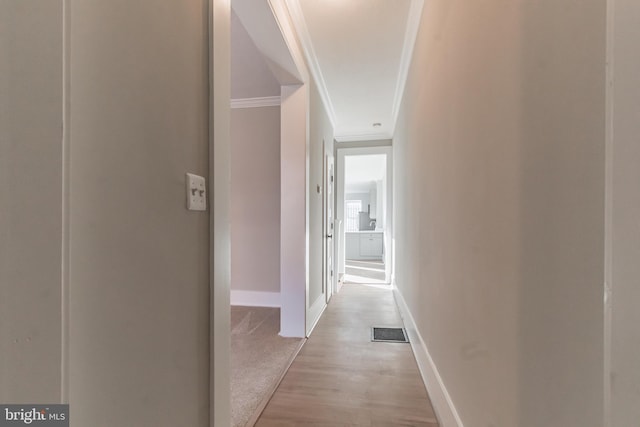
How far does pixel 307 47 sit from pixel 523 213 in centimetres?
232

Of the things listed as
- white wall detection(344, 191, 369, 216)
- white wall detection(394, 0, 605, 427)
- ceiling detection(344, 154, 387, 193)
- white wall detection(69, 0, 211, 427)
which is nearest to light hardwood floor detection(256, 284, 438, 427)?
white wall detection(394, 0, 605, 427)

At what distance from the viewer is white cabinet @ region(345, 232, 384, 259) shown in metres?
8.38

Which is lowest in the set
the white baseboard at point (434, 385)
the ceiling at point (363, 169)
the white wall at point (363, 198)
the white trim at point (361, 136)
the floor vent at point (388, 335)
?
the floor vent at point (388, 335)

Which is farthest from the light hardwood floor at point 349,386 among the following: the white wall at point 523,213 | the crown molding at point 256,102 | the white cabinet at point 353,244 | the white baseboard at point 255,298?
the white cabinet at point 353,244

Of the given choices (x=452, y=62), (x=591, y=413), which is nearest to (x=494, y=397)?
(x=591, y=413)

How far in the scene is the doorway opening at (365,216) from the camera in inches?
190

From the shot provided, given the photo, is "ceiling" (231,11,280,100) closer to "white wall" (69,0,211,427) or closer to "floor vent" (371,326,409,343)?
"white wall" (69,0,211,427)

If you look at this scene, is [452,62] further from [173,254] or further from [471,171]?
[173,254]

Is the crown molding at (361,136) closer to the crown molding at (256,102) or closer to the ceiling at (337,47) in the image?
the ceiling at (337,47)

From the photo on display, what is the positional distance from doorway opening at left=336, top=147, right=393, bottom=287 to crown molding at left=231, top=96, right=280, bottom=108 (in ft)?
5.79

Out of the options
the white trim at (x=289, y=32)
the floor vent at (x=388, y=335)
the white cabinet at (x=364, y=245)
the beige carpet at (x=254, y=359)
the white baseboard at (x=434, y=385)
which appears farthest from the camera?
the white cabinet at (x=364, y=245)

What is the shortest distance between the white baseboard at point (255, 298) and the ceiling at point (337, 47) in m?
2.40

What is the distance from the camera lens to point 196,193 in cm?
87

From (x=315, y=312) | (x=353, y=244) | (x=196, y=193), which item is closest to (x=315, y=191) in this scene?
(x=315, y=312)
